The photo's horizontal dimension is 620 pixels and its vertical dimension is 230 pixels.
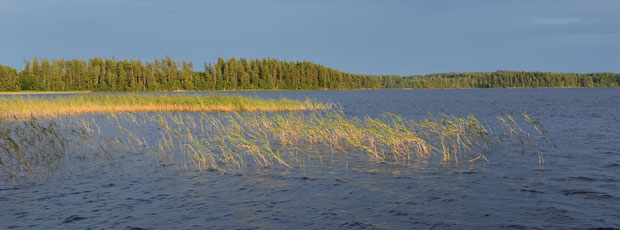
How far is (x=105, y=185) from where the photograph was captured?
37.1ft

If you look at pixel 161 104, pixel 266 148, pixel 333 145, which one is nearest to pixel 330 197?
pixel 266 148

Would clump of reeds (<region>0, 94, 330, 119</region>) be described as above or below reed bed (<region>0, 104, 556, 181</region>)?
above

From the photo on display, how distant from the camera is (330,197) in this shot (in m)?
10.3

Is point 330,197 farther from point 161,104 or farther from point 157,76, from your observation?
point 157,76

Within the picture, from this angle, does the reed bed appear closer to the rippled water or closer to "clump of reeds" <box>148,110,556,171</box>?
"clump of reeds" <box>148,110,556,171</box>

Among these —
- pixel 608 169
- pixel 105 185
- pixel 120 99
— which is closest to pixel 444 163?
pixel 608 169

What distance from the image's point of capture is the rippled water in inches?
332

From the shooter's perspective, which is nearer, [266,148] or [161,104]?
[266,148]

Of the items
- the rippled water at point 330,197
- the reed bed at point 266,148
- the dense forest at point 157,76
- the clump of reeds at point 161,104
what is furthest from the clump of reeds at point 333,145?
the dense forest at point 157,76

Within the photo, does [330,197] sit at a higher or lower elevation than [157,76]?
lower

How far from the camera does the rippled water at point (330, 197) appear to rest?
8.43 m

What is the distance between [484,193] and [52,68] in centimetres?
13537

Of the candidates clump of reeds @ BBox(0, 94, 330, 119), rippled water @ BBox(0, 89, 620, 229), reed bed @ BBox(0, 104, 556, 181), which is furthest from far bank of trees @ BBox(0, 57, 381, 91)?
rippled water @ BBox(0, 89, 620, 229)

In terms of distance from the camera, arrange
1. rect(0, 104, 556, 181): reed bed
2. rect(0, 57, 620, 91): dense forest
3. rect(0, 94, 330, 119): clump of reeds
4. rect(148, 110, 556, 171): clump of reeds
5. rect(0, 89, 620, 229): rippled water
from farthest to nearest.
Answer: rect(0, 57, 620, 91): dense forest → rect(0, 94, 330, 119): clump of reeds → rect(148, 110, 556, 171): clump of reeds → rect(0, 104, 556, 181): reed bed → rect(0, 89, 620, 229): rippled water
